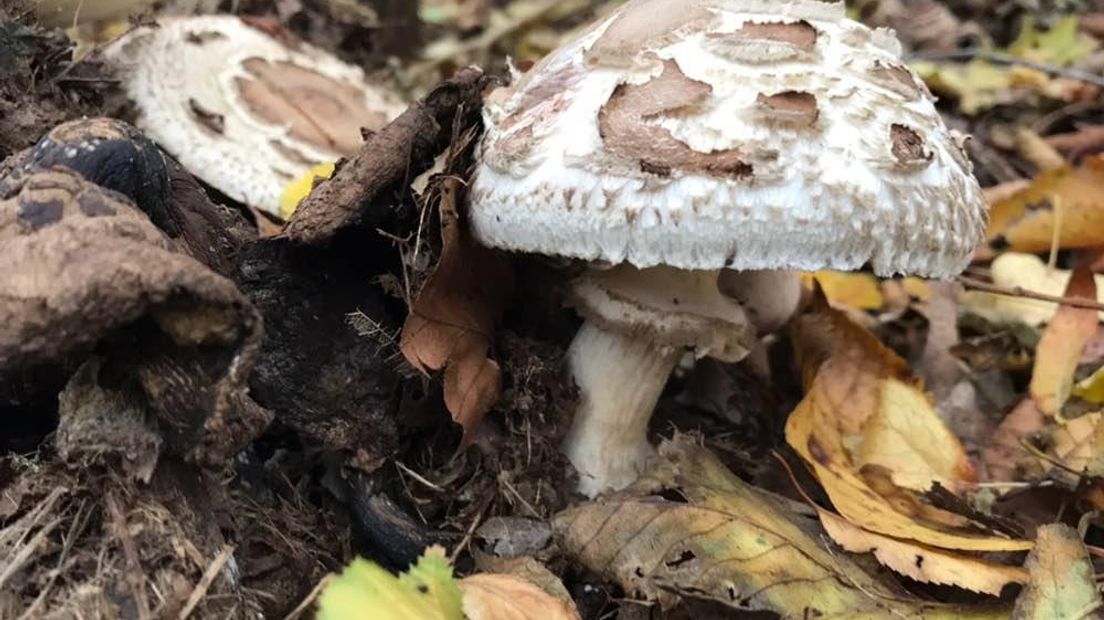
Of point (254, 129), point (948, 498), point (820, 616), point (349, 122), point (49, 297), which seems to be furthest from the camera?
point (349, 122)

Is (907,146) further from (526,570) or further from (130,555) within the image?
(130,555)

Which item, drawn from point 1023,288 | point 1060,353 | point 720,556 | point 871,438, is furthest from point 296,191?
point 1023,288

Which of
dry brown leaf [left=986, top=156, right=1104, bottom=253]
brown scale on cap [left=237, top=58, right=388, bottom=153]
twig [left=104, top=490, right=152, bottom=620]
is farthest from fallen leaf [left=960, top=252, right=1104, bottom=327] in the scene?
twig [left=104, top=490, right=152, bottom=620]

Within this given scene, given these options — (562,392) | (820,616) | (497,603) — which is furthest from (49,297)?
(820,616)

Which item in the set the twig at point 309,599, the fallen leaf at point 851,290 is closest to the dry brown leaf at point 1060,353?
the fallen leaf at point 851,290

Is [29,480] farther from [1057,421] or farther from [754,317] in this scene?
[1057,421]

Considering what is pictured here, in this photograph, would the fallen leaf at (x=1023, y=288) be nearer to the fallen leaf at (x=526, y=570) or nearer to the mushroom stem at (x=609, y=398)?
the mushroom stem at (x=609, y=398)
